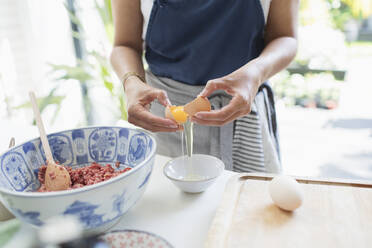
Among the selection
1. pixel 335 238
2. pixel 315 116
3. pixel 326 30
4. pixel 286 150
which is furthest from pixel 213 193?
pixel 315 116

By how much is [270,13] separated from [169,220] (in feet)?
2.27

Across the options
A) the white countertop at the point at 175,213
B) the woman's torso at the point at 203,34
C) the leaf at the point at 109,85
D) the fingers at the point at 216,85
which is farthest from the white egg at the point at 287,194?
the leaf at the point at 109,85

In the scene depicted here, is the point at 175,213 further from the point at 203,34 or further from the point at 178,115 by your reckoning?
the point at 203,34

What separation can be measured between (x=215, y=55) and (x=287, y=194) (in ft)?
1.66

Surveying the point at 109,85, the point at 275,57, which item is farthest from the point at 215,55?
the point at 109,85

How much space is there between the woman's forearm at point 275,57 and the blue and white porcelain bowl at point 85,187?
359mm

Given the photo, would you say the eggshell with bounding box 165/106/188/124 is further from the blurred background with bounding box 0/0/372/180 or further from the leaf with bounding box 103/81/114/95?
the leaf with bounding box 103/81/114/95

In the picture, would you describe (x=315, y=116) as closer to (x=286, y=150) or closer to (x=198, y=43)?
(x=286, y=150)

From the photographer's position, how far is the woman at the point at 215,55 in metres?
0.94

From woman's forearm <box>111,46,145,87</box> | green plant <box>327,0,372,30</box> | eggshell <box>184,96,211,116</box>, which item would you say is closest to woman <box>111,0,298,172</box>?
woman's forearm <box>111,46,145,87</box>

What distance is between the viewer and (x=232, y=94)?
2.53ft

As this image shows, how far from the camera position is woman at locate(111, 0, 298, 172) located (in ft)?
3.08

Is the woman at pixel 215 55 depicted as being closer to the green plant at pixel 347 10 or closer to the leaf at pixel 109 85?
the leaf at pixel 109 85

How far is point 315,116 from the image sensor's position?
10.2ft
